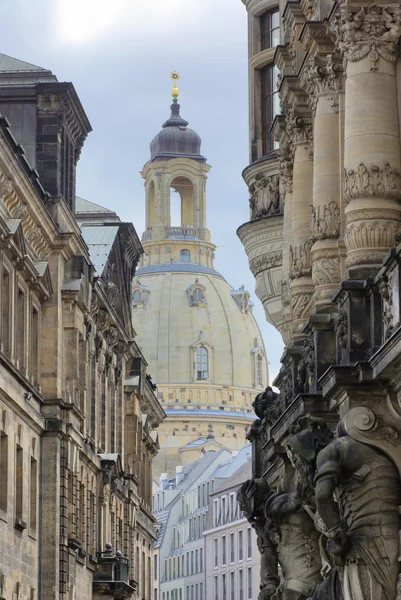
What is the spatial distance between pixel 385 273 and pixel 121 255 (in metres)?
61.0

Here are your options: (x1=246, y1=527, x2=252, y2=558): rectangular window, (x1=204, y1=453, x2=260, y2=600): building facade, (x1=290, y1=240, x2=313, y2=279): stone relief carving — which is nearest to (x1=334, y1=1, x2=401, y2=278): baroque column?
(x1=290, y1=240, x2=313, y2=279): stone relief carving

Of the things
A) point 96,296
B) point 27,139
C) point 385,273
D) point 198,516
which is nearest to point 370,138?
point 385,273

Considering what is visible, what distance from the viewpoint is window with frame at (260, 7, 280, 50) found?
4838cm

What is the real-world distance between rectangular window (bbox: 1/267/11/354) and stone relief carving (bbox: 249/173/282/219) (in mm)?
9274

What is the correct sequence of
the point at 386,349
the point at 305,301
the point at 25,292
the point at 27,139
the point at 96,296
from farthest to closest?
the point at 96,296
the point at 27,139
the point at 25,292
the point at 305,301
the point at 386,349

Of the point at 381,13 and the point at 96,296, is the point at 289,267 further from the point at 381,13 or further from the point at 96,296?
the point at 96,296

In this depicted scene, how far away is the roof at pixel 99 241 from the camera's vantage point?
264 feet

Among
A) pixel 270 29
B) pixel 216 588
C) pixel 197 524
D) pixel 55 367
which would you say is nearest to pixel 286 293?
pixel 270 29

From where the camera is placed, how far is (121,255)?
3369 inches

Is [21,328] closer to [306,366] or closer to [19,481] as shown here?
[19,481]

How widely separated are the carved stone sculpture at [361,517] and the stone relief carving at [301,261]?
1169 centimetres

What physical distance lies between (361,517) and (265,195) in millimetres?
24002

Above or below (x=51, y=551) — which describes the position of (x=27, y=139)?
above

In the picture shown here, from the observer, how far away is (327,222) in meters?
32.2
